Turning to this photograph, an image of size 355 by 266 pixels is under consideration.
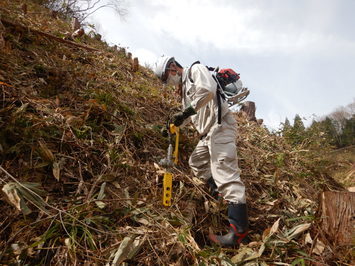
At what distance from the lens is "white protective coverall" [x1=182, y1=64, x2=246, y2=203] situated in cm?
237

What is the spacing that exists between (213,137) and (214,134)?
0.04 metres

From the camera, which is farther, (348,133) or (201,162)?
(348,133)

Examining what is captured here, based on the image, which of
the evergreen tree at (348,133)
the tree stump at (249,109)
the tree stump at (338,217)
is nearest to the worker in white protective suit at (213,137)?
the tree stump at (338,217)

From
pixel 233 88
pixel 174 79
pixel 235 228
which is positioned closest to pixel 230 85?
pixel 233 88

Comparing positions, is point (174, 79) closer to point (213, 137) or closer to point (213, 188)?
point (213, 137)

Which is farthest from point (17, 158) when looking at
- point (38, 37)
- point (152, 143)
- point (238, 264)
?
point (38, 37)

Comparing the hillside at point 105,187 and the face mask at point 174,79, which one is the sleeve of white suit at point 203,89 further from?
the hillside at point 105,187

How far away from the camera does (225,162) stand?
2420 mm

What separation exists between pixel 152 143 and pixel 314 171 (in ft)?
10.0

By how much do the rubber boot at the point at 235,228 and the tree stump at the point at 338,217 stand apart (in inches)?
28.3

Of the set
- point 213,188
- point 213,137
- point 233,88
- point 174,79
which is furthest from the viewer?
point 174,79

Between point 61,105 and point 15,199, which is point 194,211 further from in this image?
point 61,105

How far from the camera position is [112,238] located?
6.44 feet

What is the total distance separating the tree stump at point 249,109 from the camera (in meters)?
6.56
